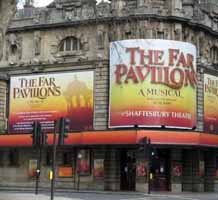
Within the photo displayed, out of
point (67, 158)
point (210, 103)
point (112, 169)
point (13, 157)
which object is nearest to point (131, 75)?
point (112, 169)

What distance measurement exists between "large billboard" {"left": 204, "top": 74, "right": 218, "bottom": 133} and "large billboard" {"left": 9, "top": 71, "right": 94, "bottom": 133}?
8.74m

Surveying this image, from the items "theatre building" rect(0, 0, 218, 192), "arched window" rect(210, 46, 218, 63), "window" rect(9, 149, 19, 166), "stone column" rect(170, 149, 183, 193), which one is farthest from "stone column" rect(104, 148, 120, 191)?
"arched window" rect(210, 46, 218, 63)

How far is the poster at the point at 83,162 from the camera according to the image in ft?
158

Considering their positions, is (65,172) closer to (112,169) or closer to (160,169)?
(112,169)

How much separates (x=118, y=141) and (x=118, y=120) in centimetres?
199

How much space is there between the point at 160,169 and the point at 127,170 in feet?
7.85

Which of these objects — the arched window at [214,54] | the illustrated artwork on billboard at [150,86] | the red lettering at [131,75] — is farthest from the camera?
the arched window at [214,54]

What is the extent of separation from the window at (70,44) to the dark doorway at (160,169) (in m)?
9.91

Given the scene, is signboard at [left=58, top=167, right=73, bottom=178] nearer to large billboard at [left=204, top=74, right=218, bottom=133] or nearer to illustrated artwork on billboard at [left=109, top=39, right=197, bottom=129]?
illustrated artwork on billboard at [left=109, top=39, right=197, bottom=129]

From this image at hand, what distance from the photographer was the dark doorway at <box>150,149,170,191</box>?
156 feet

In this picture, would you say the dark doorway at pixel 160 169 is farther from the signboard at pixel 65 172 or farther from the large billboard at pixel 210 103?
the signboard at pixel 65 172

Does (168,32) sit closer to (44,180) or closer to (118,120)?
(118,120)

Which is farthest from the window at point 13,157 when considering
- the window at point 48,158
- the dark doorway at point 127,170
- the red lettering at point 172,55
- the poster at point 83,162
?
the red lettering at point 172,55

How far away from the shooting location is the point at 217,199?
38156 millimetres
